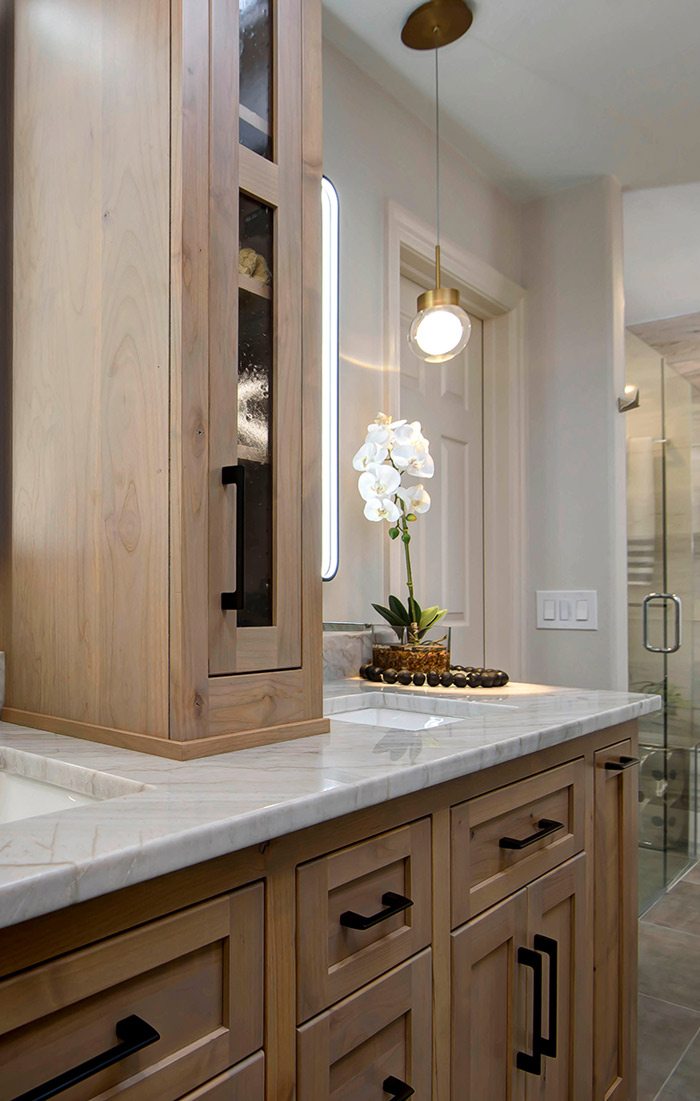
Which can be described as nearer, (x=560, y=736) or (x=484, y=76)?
(x=560, y=736)

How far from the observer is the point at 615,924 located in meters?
1.48

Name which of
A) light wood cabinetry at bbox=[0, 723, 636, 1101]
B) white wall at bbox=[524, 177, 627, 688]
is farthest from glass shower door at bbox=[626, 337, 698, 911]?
light wood cabinetry at bbox=[0, 723, 636, 1101]

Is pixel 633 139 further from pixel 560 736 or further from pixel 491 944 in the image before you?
pixel 491 944

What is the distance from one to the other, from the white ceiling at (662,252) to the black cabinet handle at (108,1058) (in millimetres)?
2816

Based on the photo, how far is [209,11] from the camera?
38.4 inches

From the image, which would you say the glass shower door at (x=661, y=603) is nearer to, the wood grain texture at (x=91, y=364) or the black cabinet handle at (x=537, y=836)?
the black cabinet handle at (x=537, y=836)

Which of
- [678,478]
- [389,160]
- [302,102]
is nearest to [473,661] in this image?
[678,478]

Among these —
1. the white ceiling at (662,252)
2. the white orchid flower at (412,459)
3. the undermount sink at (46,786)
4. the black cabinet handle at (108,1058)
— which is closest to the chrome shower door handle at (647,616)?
the white ceiling at (662,252)

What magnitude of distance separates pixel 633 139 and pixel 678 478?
137 centimetres

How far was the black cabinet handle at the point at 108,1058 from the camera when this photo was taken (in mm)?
560

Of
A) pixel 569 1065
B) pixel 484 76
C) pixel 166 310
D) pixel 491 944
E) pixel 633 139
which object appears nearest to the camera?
pixel 166 310

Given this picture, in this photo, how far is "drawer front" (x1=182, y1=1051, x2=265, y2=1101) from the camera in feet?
2.23

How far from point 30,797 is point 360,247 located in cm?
155

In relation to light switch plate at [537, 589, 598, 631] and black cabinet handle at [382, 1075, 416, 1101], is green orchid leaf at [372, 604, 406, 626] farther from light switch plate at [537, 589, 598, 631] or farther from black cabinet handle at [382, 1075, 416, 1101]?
black cabinet handle at [382, 1075, 416, 1101]
